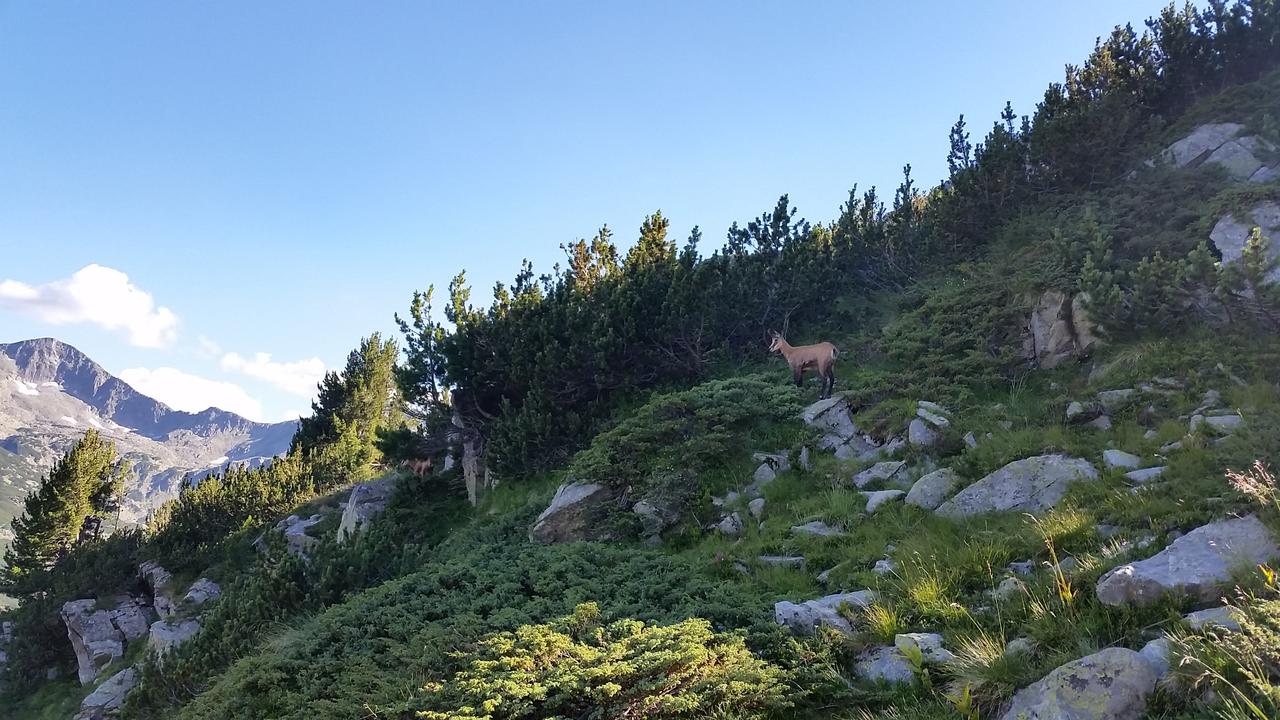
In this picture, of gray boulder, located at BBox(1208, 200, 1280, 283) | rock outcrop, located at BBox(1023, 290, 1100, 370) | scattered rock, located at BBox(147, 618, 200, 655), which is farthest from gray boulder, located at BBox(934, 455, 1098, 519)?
scattered rock, located at BBox(147, 618, 200, 655)

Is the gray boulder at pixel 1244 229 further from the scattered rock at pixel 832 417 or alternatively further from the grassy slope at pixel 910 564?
the scattered rock at pixel 832 417

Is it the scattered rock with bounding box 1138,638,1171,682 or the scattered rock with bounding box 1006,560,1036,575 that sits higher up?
the scattered rock with bounding box 1138,638,1171,682

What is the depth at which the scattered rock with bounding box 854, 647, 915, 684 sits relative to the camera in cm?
511

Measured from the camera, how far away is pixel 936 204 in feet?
64.8

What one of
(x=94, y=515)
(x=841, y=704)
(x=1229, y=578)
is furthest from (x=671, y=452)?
(x=94, y=515)

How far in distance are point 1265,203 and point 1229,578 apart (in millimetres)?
11750

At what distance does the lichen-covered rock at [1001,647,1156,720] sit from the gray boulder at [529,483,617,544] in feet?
26.1

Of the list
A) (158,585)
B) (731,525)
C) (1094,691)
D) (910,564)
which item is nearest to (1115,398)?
(910,564)

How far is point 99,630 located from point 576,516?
2490 centimetres

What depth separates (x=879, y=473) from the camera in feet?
34.3

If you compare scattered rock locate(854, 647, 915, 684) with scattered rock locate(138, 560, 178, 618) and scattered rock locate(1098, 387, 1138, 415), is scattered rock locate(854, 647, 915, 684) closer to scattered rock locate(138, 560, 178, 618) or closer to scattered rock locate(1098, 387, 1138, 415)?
scattered rock locate(1098, 387, 1138, 415)

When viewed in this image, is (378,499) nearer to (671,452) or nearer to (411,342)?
(411,342)

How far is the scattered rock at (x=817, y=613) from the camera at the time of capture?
20.1 feet

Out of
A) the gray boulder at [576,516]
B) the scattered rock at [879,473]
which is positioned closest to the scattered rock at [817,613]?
the scattered rock at [879,473]
